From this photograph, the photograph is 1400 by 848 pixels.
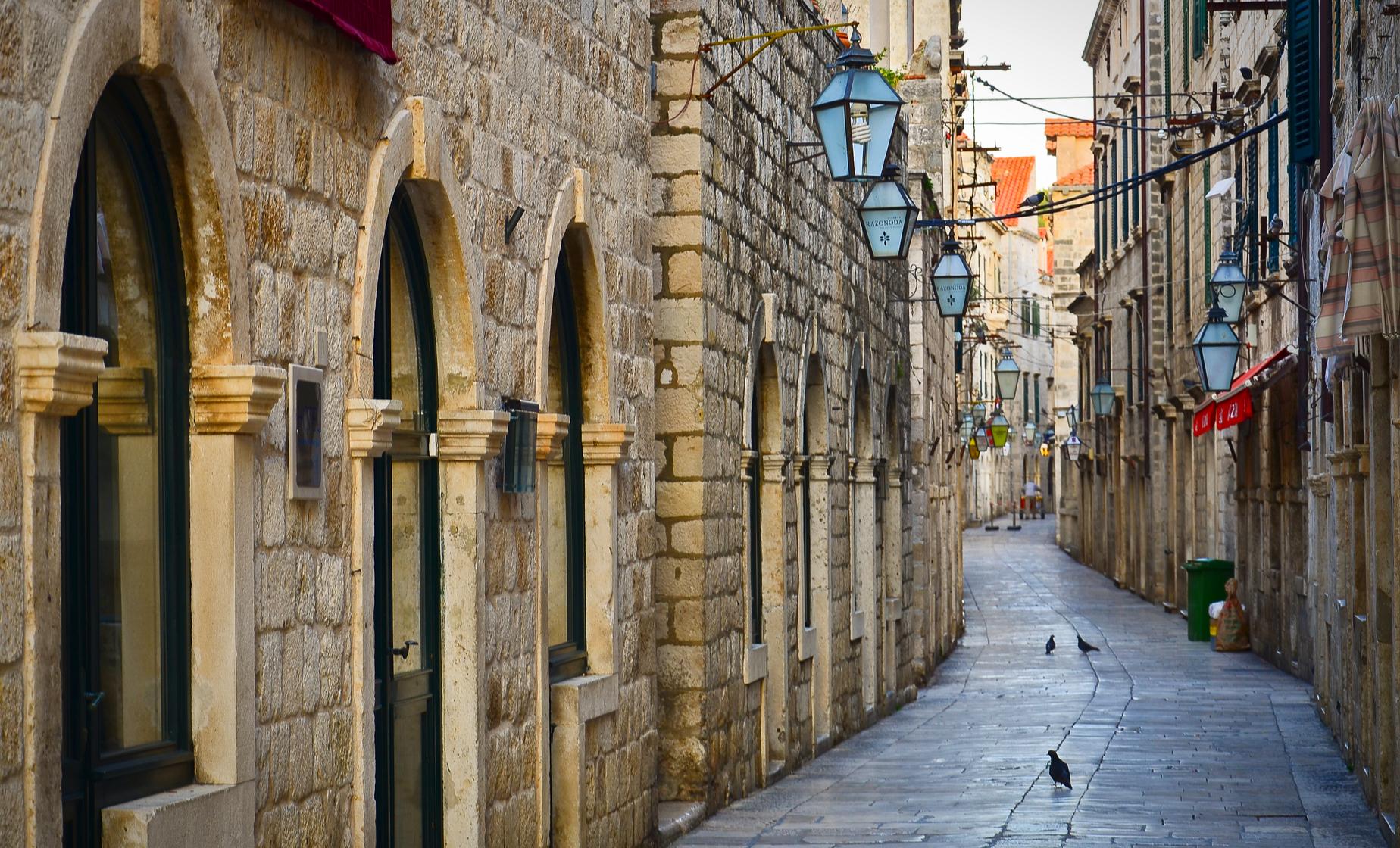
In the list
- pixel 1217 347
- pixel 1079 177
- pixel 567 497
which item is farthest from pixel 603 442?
pixel 1079 177

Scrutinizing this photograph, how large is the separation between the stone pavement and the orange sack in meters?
0.32

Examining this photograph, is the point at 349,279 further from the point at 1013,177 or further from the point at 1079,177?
the point at 1013,177

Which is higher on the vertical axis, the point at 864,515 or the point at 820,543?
the point at 864,515

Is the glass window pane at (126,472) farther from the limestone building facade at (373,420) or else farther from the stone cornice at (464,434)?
the stone cornice at (464,434)

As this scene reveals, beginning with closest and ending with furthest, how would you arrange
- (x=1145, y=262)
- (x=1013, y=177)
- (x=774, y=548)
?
(x=774, y=548) → (x=1145, y=262) → (x=1013, y=177)

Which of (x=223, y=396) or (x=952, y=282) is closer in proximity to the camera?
(x=223, y=396)

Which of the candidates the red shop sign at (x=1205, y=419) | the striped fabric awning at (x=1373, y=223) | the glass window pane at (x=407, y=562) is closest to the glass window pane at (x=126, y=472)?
the glass window pane at (x=407, y=562)

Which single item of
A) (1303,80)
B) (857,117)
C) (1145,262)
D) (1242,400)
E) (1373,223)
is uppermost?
(1145,262)

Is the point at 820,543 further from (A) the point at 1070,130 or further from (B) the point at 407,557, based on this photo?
(A) the point at 1070,130

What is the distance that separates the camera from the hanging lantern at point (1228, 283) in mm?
18875

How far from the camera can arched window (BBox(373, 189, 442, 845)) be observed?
6.57 metres

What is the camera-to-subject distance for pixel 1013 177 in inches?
3802

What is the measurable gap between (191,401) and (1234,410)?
1594 cm

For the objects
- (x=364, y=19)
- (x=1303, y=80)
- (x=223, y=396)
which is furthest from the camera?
(x=1303, y=80)
